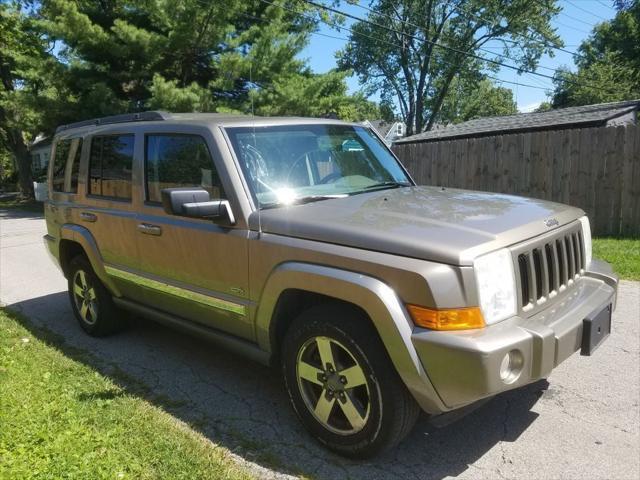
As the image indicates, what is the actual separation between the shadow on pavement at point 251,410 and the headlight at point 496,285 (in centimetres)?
89

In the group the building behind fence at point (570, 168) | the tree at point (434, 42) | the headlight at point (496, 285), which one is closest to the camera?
the headlight at point (496, 285)

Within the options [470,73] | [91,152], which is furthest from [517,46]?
[91,152]

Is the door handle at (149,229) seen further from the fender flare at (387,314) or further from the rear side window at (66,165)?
the fender flare at (387,314)

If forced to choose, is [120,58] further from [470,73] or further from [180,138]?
[470,73]

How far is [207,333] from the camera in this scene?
3783mm

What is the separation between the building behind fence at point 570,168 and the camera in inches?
358

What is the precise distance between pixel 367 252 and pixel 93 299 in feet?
11.2

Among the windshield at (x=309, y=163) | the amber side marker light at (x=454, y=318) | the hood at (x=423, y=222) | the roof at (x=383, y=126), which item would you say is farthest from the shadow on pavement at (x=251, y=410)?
the roof at (x=383, y=126)

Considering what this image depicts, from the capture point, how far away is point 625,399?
145 inches

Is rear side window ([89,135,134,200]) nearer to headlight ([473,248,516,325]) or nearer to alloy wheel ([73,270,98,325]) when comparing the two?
alloy wheel ([73,270,98,325])

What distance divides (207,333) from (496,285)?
6.75 feet

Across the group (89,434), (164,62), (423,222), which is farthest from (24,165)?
(423,222)

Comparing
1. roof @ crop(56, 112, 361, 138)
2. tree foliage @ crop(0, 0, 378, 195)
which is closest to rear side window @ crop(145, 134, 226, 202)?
roof @ crop(56, 112, 361, 138)

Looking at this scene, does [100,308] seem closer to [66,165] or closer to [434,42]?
[66,165]
